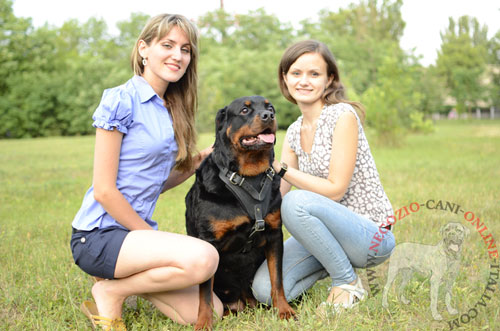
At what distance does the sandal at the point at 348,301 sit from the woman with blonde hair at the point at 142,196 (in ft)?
1.94

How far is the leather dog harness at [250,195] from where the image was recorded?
2287 millimetres

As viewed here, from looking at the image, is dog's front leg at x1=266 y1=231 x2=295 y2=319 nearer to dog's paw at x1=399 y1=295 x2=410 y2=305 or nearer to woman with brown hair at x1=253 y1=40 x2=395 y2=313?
woman with brown hair at x1=253 y1=40 x2=395 y2=313

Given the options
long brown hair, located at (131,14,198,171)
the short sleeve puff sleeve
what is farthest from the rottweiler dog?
the short sleeve puff sleeve

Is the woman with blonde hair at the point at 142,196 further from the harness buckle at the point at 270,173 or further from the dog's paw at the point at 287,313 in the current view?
the harness buckle at the point at 270,173

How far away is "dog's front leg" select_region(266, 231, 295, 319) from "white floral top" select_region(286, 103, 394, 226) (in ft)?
1.80

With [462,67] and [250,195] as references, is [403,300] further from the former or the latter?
[462,67]

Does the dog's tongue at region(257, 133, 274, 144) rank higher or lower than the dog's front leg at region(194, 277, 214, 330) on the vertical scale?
higher

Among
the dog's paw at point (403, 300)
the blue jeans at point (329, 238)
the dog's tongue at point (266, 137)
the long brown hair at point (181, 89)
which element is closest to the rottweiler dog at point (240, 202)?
the dog's tongue at point (266, 137)

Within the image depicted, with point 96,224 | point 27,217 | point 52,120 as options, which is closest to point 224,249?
point 96,224

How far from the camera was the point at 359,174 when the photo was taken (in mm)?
2680

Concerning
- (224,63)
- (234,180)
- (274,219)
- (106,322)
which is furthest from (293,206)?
(224,63)

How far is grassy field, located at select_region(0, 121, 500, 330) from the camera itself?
2223mm

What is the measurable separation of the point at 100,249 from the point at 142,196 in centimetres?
37

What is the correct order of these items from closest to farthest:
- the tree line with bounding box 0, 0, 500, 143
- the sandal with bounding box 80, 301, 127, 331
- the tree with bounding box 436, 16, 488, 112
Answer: the sandal with bounding box 80, 301, 127, 331
the tree line with bounding box 0, 0, 500, 143
the tree with bounding box 436, 16, 488, 112
